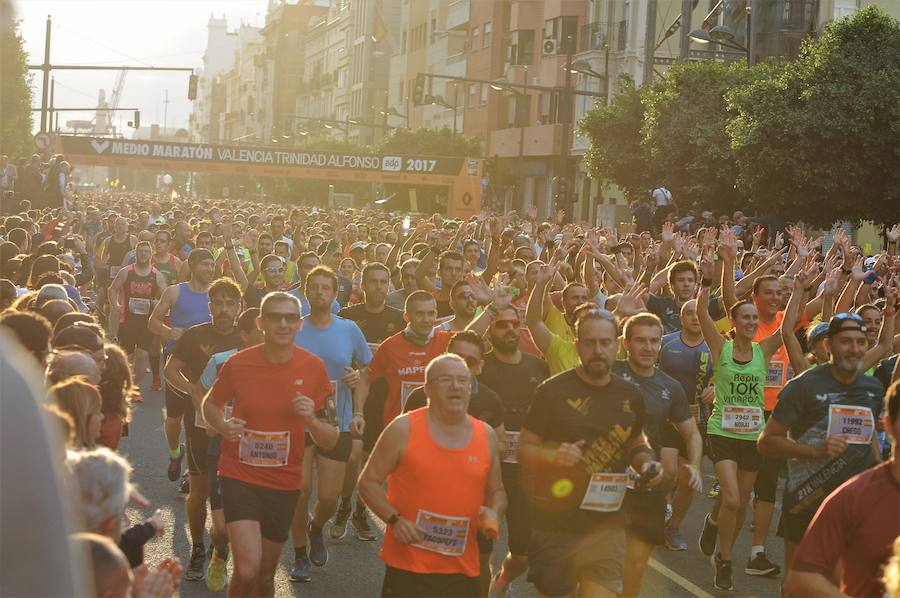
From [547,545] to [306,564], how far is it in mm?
2348

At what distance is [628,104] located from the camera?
4309cm

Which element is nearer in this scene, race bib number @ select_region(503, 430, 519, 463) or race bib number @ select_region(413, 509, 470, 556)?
race bib number @ select_region(413, 509, 470, 556)

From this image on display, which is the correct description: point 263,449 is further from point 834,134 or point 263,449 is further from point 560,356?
point 834,134

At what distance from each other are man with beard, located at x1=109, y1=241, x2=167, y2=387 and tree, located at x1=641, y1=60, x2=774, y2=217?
21733 mm

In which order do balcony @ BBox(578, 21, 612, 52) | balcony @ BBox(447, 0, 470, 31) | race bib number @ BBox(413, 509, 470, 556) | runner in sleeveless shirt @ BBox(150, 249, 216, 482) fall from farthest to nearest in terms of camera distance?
1. balcony @ BBox(447, 0, 470, 31)
2. balcony @ BBox(578, 21, 612, 52)
3. runner in sleeveless shirt @ BBox(150, 249, 216, 482)
4. race bib number @ BBox(413, 509, 470, 556)

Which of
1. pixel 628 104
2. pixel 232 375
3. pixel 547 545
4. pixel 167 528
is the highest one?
pixel 628 104

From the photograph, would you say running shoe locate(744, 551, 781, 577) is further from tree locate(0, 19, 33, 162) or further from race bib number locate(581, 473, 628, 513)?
tree locate(0, 19, 33, 162)

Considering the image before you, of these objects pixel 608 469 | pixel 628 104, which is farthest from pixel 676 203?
pixel 608 469

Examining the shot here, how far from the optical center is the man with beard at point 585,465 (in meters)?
6.57

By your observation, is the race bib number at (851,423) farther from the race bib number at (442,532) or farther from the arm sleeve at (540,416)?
the race bib number at (442,532)

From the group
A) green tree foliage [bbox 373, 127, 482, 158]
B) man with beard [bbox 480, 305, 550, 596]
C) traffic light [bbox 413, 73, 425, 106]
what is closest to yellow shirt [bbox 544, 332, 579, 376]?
man with beard [bbox 480, 305, 550, 596]

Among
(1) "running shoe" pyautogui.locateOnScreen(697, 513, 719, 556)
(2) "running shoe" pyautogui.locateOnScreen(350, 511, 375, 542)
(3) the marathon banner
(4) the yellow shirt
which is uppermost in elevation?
(3) the marathon banner

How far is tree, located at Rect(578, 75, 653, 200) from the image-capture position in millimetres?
42344

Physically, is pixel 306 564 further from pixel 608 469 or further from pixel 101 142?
pixel 101 142
